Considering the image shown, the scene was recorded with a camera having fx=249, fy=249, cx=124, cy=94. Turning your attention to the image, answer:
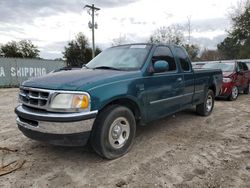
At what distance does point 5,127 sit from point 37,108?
2729mm

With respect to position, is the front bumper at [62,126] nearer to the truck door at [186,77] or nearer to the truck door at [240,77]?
the truck door at [186,77]

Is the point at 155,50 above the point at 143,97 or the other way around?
above

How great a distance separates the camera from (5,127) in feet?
19.0

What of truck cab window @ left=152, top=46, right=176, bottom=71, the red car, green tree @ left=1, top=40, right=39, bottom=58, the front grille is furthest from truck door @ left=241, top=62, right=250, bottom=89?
green tree @ left=1, top=40, right=39, bottom=58

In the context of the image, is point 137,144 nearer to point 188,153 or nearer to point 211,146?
point 188,153

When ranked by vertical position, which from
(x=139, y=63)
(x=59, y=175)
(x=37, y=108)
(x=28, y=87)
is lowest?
(x=59, y=175)

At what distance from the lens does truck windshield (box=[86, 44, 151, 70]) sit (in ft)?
14.9

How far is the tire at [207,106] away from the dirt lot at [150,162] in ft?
3.91

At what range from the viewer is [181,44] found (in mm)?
37688

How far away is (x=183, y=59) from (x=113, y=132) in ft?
9.09

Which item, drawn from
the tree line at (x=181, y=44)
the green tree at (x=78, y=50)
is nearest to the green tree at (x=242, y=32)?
the tree line at (x=181, y=44)

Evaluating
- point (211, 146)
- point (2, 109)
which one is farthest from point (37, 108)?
point (2, 109)

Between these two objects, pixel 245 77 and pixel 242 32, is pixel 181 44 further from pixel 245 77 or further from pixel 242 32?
pixel 245 77

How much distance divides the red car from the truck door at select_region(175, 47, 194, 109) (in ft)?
14.6
